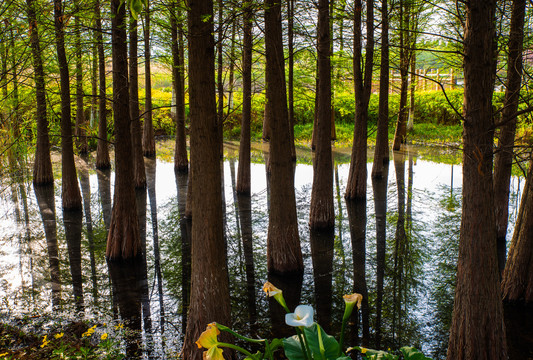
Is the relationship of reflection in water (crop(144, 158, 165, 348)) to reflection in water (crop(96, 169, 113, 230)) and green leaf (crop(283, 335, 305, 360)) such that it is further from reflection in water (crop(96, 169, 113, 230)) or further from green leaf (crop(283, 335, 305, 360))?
green leaf (crop(283, 335, 305, 360))

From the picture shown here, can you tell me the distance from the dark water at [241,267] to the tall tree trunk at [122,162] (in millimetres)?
404

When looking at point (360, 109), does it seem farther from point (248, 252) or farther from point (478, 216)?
point (478, 216)

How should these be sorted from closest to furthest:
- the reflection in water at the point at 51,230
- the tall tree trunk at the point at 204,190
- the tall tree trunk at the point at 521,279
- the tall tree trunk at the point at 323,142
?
the tall tree trunk at the point at 204,190, the tall tree trunk at the point at 521,279, the reflection in water at the point at 51,230, the tall tree trunk at the point at 323,142

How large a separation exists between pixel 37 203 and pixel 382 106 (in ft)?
36.2

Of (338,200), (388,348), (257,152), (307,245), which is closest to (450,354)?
(388,348)

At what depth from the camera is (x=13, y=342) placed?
5570 mm

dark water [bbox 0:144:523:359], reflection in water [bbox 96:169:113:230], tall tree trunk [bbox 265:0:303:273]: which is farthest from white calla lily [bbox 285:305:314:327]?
reflection in water [bbox 96:169:113:230]

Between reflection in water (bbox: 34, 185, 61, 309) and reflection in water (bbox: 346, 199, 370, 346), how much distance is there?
4.55 meters

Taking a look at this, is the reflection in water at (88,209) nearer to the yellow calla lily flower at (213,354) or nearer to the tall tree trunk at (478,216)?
the tall tree trunk at (478,216)

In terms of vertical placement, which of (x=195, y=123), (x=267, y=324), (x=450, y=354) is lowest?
(x=267, y=324)

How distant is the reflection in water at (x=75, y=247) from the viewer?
7270 mm

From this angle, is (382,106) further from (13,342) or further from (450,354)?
(13,342)

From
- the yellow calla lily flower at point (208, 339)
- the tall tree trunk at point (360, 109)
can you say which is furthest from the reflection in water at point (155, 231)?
the tall tree trunk at point (360, 109)

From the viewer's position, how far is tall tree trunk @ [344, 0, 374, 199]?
37.9 ft
